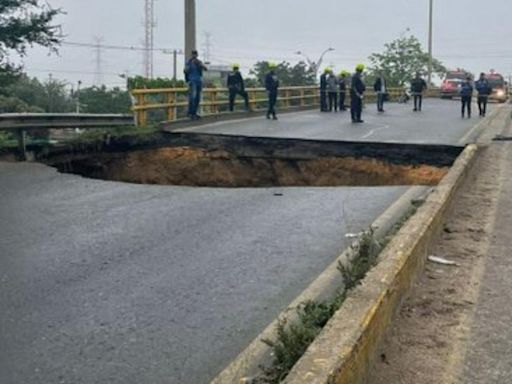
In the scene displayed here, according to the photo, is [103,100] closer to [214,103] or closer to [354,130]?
[214,103]

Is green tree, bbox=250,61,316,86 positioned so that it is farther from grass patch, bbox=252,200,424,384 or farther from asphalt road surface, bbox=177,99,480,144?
grass patch, bbox=252,200,424,384

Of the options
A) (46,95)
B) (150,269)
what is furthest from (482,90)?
(46,95)

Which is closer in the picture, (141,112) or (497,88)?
(141,112)

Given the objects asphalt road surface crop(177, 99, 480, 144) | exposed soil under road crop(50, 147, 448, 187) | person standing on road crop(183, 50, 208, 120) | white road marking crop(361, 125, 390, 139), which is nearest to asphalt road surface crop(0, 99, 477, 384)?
exposed soil under road crop(50, 147, 448, 187)

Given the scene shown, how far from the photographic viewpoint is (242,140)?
55.8ft

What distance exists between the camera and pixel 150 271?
21.6 ft

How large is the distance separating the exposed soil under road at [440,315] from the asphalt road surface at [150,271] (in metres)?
0.96

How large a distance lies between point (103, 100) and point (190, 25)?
108ft

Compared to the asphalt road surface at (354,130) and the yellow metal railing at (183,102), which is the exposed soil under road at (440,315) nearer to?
the asphalt road surface at (354,130)

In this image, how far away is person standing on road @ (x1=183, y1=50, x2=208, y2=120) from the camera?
20.4 meters

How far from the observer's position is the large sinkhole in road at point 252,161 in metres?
15.1

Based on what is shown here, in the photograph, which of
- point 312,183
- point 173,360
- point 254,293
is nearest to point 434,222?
point 254,293

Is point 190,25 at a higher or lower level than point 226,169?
higher

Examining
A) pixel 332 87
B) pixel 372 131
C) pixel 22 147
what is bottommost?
pixel 22 147
